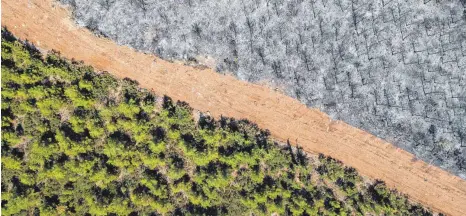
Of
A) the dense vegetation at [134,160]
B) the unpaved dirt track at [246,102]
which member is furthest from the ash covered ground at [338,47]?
the dense vegetation at [134,160]

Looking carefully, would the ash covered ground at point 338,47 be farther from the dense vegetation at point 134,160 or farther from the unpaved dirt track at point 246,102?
A: the dense vegetation at point 134,160

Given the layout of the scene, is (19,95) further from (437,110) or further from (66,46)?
(437,110)

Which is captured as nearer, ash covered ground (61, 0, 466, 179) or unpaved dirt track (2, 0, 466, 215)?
ash covered ground (61, 0, 466, 179)

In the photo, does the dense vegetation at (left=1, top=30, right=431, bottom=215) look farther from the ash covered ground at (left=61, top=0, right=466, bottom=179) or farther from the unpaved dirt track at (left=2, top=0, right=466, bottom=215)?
the ash covered ground at (left=61, top=0, right=466, bottom=179)

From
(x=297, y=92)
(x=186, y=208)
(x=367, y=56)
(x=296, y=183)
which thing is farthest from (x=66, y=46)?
(x=367, y=56)

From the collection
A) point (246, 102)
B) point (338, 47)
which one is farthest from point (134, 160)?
point (338, 47)

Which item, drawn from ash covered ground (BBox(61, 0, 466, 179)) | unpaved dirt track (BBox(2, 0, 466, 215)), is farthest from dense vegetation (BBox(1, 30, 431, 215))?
ash covered ground (BBox(61, 0, 466, 179))
